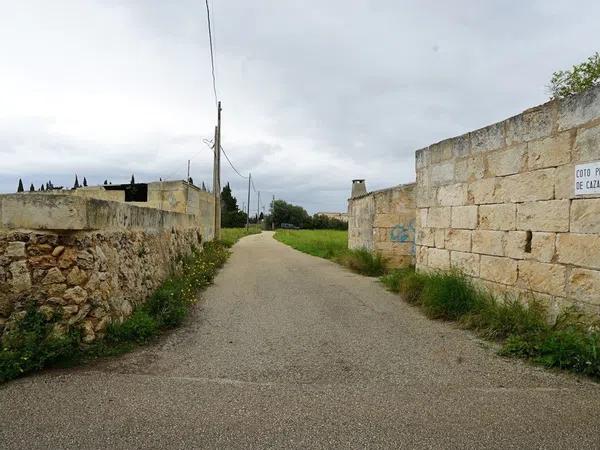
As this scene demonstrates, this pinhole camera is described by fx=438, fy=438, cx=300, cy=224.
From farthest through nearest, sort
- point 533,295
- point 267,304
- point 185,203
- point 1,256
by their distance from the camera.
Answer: point 185,203
point 267,304
point 533,295
point 1,256

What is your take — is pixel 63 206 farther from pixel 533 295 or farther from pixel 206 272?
pixel 206 272

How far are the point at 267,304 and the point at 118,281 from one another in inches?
106

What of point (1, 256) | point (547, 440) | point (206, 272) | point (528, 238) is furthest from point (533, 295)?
point (206, 272)

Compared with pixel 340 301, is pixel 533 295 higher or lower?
higher

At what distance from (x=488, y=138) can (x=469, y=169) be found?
614 mm

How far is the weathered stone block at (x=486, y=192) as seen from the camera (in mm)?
6078

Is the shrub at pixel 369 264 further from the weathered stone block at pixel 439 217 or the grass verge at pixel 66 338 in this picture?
the grass verge at pixel 66 338

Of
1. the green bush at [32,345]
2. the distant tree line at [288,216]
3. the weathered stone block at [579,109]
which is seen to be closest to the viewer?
the green bush at [32,345]

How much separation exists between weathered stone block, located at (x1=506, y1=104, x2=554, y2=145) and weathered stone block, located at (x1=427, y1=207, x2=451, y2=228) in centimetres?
187

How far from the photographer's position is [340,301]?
7.58m

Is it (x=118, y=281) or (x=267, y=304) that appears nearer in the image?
(x=118, y=281)

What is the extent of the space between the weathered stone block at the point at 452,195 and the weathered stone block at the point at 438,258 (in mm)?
846

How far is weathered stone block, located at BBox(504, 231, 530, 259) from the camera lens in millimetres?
5545

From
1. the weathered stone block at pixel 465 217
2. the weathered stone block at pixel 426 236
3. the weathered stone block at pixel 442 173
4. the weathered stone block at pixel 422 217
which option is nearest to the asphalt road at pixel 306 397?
the weathered stone block at pixel 465 217
